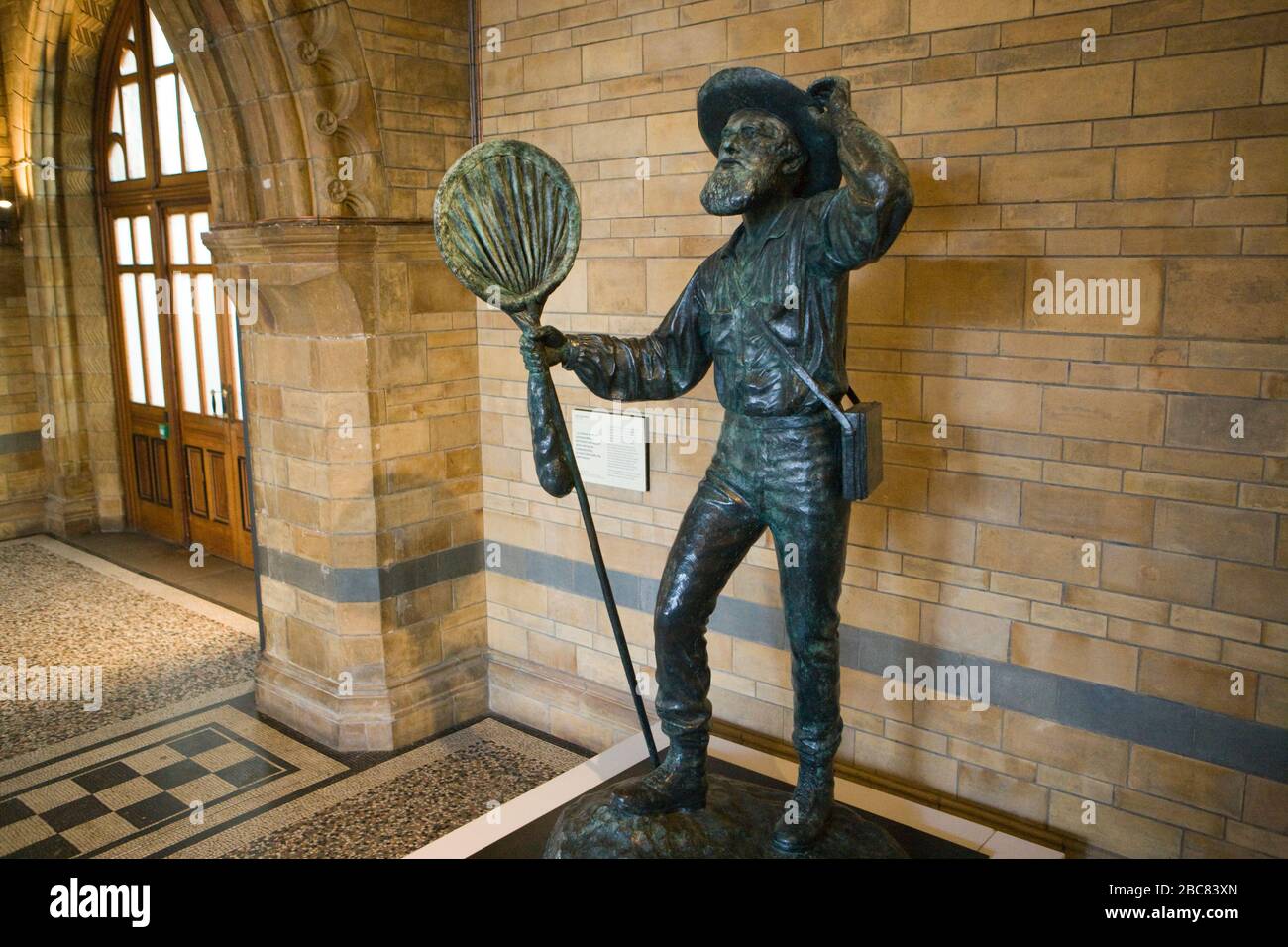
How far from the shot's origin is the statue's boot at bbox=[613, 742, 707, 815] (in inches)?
115

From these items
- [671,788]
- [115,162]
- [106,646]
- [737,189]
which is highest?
[115,162]

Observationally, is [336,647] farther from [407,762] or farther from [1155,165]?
[1155,165]

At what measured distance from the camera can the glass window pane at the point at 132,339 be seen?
777cm

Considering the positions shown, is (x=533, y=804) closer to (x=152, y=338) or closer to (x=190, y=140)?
(x=190, y=140)

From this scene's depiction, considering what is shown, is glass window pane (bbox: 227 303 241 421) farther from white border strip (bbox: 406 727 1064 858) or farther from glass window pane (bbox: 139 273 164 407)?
white border strip (bbox: 406 727 1064 858)

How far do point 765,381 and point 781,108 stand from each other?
69 cm

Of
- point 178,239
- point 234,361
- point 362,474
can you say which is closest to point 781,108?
point 362,474

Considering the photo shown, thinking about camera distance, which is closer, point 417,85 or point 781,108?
point 781,108

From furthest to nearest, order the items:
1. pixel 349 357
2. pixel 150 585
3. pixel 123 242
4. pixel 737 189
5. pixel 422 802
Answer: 1. pixel 123 242
2. pixel 150 585
3. pixel 349 357
4. pixel 422 802
5. pixel 737 189

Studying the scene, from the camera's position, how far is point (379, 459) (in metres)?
4.48

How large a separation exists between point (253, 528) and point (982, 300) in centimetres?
351

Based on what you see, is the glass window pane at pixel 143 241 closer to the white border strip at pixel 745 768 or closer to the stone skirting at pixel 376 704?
the stone skirting at pixel 376 704

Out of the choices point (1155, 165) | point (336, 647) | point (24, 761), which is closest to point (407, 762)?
point (336, 647)

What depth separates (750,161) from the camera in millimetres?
2609
